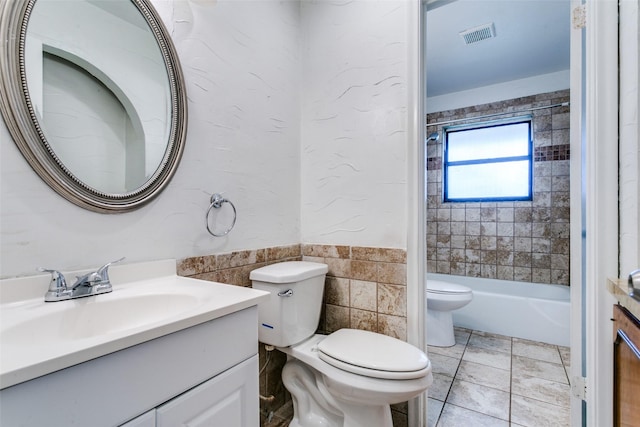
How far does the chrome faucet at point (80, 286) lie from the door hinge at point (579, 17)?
186 cm

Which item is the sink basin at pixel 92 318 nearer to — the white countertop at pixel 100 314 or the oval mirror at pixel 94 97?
the white countertop at pixel 100 314

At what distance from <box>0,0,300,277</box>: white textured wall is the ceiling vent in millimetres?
1327

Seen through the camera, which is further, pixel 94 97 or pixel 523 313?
pixel 523 313

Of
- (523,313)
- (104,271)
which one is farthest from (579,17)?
(523,313)

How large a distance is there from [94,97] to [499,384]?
2519 mm

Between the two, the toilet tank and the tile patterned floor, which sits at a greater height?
the toilet tank

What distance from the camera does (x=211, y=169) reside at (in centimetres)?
127

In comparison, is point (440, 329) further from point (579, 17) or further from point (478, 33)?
point (478, 33)

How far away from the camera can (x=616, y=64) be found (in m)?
1.04

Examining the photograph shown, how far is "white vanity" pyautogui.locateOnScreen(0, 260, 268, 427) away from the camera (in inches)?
19.0

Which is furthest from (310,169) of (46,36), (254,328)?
(46,36)

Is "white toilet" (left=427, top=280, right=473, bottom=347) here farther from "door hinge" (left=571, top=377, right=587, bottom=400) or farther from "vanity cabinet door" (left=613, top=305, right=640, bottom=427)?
"vanity cabinet door" (left=613, top=305, right=640, bottom=427)

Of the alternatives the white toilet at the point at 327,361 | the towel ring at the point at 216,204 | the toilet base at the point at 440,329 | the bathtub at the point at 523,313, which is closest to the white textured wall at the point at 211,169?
the towel ring at the point at 216,204

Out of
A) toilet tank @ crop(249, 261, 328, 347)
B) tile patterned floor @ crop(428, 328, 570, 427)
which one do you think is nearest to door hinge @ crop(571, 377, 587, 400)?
tile patterned floor @ crop(428, 328, 570, 427)
